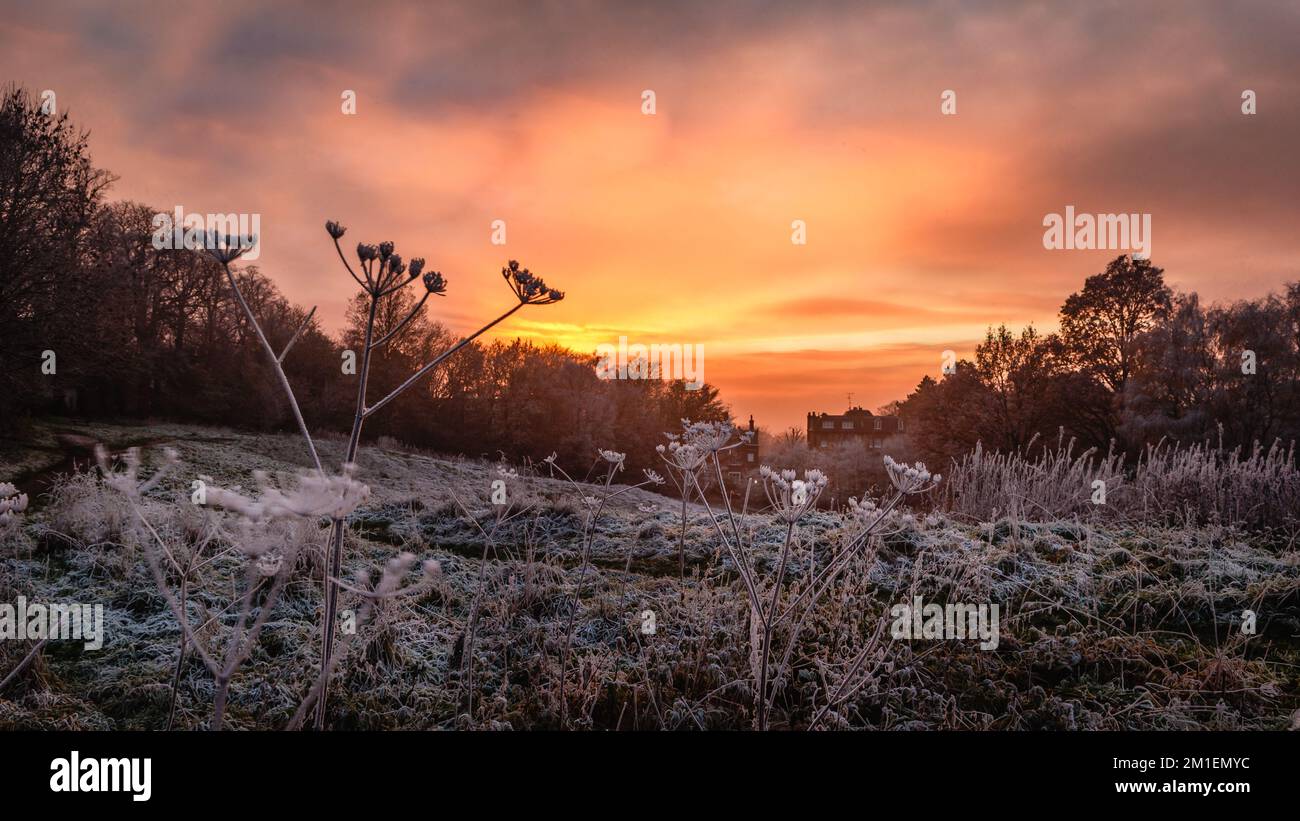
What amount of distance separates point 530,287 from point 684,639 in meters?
2.76

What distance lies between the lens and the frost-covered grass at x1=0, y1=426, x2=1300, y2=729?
362cm

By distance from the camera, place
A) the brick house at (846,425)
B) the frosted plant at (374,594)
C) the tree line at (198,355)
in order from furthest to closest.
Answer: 1. the brick house at (846,425)
2. the tree line at (198,355)
3. the frosted plant at (374,594)

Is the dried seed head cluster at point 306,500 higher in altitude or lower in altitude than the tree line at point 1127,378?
lower

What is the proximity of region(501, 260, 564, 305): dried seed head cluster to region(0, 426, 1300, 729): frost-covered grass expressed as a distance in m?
1.21

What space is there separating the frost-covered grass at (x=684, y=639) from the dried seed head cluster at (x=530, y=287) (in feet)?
3.98

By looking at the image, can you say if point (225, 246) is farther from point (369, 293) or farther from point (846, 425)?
point (846, 425)

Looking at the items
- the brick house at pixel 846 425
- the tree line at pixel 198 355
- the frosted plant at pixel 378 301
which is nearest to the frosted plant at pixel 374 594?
the frosted plant at pixel 378 301

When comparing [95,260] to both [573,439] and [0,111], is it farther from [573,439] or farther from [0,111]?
[573,439]

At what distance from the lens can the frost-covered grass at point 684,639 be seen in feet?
11.9

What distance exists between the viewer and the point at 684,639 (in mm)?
4348

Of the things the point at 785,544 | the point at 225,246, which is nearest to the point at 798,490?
the point at 785,544

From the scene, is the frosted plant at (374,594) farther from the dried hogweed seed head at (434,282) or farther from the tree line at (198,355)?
the tree line at (198,355)
